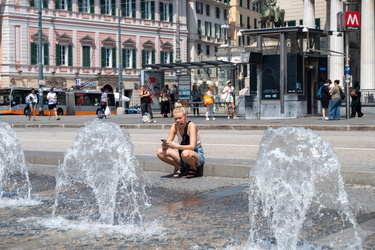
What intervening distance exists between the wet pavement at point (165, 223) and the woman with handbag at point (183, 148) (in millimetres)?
820

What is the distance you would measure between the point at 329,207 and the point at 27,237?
312 cm

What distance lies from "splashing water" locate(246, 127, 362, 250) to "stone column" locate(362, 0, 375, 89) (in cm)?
4099

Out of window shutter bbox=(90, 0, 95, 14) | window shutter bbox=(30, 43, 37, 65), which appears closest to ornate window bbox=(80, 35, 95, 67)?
window shutter bbox=(90, 0, 95, 14)

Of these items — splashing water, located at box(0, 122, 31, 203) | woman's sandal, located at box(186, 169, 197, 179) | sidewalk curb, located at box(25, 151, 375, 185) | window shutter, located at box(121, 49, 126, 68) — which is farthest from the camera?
window shutter, located at box(121, 49, 126, 68)

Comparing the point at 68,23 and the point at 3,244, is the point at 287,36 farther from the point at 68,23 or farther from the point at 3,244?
the point at 68,23

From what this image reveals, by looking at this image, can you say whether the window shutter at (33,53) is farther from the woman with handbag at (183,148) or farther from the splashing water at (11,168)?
the woman with handbag at (183,148)

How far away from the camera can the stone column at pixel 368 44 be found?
1822 inches

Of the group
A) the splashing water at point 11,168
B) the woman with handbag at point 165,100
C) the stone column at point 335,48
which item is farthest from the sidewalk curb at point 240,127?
the stone column at point 335,48

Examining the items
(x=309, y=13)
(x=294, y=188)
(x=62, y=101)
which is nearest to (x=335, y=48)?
(x=309, y=13)

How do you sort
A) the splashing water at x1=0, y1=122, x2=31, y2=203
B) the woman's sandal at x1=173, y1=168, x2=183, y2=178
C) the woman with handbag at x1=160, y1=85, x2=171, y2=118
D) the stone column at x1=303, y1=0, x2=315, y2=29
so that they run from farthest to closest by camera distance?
the stone column at x1=303, y1=0, x2=315, y2=29
the woman with handbag at x1=160, y1=85, x2=171, y2=118
the woman's sandal at x1=173, y1=168, x2=183, y2=178
the splashing water at x1=0, y1=122, x2=31, y2=203

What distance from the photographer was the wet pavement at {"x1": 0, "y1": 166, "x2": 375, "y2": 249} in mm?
6305

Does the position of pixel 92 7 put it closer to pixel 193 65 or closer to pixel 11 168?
pixel 193 65

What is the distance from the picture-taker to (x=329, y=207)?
7.54m

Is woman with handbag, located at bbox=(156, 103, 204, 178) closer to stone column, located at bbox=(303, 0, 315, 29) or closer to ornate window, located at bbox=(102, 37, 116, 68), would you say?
stone column, located at bbox=(303, 0, 315, 29)
